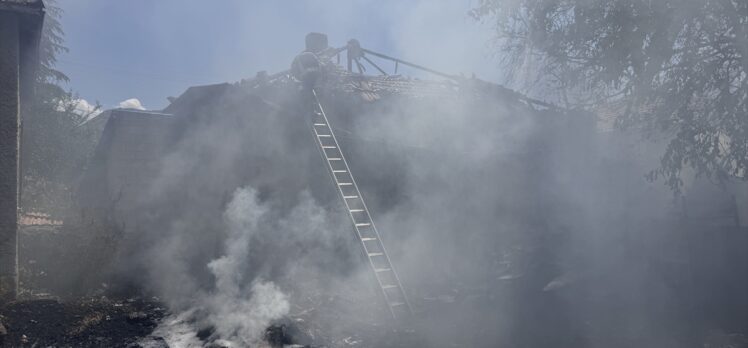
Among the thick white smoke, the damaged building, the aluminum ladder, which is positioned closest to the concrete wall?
the damaged building

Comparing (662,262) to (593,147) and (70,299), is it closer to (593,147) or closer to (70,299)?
(593,147)

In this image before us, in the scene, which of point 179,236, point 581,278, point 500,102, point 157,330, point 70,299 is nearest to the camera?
point 157,330

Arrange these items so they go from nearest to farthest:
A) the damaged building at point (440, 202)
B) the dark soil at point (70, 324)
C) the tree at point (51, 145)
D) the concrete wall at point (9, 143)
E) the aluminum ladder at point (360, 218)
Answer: the dark soil at point (70, 324) → the concrete wall at point (9, 143) → the aluminum ladder at point (360, 218) → the damaged building at point (440, 202) → the tree at point (51, 145)

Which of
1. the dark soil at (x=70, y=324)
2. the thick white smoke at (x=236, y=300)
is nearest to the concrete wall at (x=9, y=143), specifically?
the dark soil at (x=70, y=324)

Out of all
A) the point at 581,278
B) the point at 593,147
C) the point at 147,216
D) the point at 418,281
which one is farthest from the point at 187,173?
the point at 593,147

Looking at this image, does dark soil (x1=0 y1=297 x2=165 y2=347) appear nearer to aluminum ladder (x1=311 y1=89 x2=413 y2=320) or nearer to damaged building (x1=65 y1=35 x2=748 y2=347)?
damaged building (x1=65 y1=35 x2=748 y2=347)

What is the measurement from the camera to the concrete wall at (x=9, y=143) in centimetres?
607

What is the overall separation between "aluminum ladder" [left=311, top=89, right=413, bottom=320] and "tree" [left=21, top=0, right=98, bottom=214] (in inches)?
336

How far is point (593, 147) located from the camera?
13852 mm

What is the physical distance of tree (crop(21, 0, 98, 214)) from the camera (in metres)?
15.1

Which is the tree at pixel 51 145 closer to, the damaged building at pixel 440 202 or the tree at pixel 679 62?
the damaged building at pixel 440 202

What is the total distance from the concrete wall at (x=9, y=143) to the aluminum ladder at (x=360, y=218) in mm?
4663

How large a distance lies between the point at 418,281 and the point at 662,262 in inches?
200

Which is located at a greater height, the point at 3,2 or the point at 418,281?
the point at 3,2
